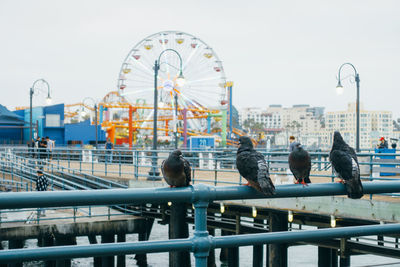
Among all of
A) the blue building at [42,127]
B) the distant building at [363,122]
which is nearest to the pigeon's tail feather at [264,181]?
the blue building at [42,127]

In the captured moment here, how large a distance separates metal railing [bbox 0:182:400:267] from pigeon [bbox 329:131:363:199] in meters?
0.45

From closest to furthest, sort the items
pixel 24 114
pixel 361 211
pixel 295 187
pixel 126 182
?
pixel 295 187 → pixel 361 211 → pixel 126 182 → pixel 24 114

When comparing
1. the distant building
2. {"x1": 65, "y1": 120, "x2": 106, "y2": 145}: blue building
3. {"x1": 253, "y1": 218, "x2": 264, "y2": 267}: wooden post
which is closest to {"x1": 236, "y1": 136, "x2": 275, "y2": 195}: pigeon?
{"x1": 253, "y1": 218, "x2": 264, "y2": 267}: wooden post

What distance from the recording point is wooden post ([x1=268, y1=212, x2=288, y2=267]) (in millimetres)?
13938

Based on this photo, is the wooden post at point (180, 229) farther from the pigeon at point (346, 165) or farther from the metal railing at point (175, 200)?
the metal railing at point (175, 200)

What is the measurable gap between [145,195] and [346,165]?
8.54 ft

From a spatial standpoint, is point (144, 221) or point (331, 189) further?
point (144, 221)

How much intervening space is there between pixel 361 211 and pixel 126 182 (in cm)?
1156

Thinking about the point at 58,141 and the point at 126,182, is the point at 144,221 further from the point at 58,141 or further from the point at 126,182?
the point at 58,141

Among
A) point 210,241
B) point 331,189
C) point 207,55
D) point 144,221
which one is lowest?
point 144,221

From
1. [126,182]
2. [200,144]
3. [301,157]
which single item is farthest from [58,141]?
[301,157]

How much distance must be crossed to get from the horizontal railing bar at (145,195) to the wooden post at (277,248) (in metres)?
11.4

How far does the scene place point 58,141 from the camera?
6319 centimetres

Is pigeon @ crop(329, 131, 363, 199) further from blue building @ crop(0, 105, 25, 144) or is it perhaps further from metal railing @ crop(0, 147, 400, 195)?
blue building @ crop(0, 105, 25, 144)
